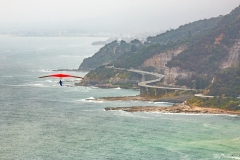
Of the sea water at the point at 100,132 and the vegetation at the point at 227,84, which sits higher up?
the vegetation at the point at 227,84

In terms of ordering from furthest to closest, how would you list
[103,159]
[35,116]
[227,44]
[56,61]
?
1. [56,61]
2. [227,44]
3. [35,116]
4. [103,159]

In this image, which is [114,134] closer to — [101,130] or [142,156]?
[101,130]

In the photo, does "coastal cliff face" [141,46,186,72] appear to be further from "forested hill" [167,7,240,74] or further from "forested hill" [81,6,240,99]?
"forested hill" [167,7,240,74]

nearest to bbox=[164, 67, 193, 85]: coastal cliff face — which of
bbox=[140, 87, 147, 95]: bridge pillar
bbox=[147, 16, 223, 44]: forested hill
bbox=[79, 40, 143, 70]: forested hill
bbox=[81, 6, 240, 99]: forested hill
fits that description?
bbox=[81, 6, 240, 99]: forested hill

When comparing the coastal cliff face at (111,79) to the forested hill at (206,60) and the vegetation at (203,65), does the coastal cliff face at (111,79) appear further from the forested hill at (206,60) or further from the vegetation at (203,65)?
the forested hill at (206,60)

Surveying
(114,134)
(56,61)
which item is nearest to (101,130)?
(114,134)

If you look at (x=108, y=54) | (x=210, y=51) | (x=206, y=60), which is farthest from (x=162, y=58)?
(x=108, y=54)

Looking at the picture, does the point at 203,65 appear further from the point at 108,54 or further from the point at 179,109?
the point at 108,54

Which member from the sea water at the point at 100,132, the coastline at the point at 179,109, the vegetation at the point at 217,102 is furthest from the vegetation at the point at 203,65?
the sea water at the point at 100,132

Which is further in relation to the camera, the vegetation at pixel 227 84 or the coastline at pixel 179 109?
the vegetation at pixel 227 84

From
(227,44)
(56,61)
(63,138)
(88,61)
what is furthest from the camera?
(56,61)

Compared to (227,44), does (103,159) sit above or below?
below
